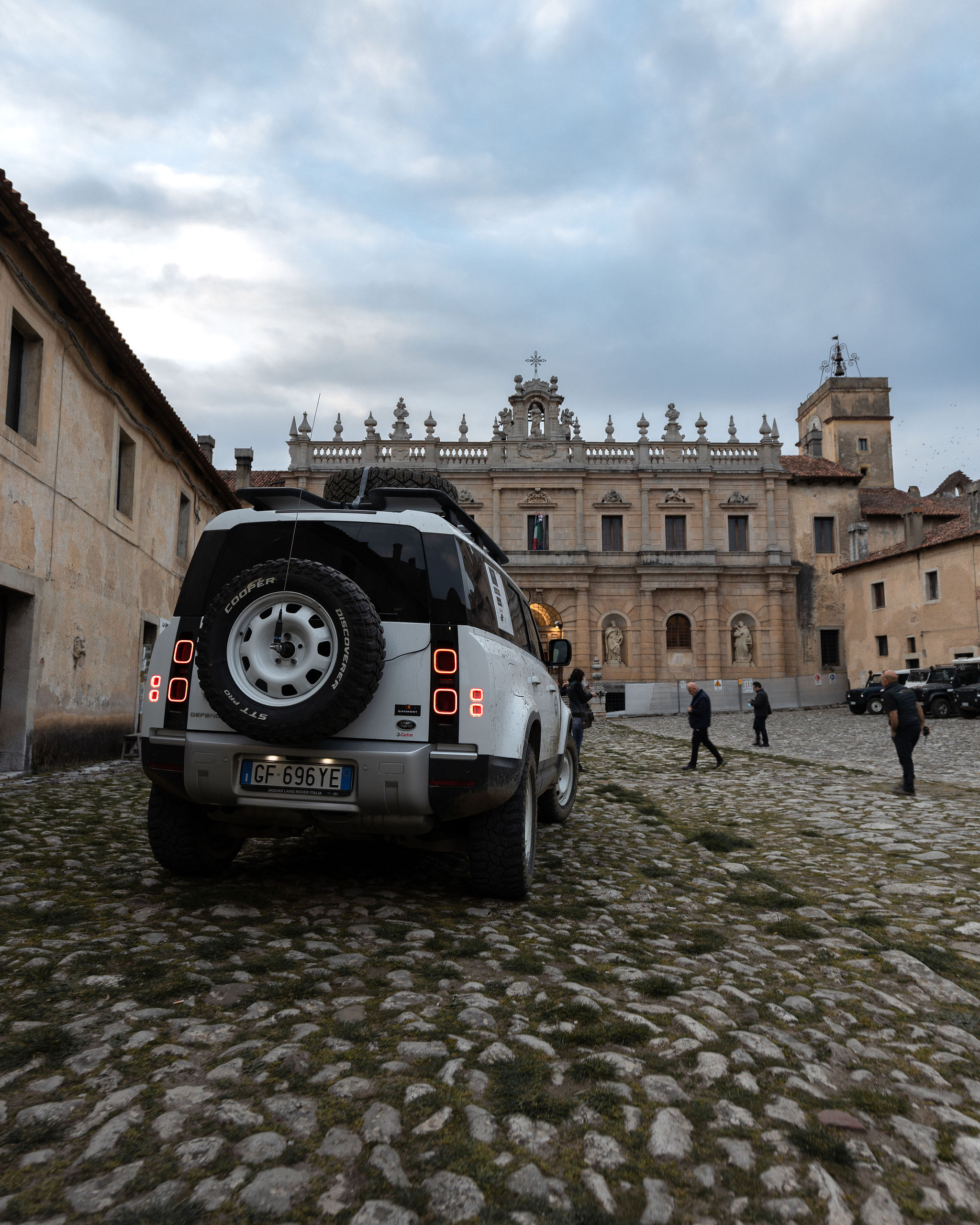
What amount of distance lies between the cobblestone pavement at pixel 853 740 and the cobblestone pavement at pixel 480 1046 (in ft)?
27.2

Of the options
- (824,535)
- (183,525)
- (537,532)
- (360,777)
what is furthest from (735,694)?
(360,777)

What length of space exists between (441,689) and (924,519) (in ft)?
143

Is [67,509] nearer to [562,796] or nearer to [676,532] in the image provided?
[562,796]

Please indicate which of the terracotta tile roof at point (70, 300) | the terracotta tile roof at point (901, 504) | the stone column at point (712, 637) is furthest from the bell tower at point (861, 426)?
the terracotta tile roof at point (70, 300)

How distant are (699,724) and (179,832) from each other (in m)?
10.0

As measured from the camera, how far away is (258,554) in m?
4.41

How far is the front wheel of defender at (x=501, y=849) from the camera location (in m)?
4.44

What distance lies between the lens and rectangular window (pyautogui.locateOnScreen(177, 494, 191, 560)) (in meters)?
17.1

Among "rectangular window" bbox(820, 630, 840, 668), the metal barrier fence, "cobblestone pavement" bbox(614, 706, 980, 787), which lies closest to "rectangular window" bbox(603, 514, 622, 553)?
the metal barrier fence

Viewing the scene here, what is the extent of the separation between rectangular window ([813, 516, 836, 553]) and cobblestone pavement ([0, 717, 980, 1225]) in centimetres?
4023

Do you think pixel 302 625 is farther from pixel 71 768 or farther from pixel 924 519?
pixel 924 519

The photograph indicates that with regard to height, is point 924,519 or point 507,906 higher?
point 924,519

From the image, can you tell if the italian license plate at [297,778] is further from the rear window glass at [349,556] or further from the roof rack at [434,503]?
the roof rack at [434,503]

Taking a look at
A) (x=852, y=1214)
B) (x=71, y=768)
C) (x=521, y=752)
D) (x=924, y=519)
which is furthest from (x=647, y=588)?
(x=852, y=1214)
